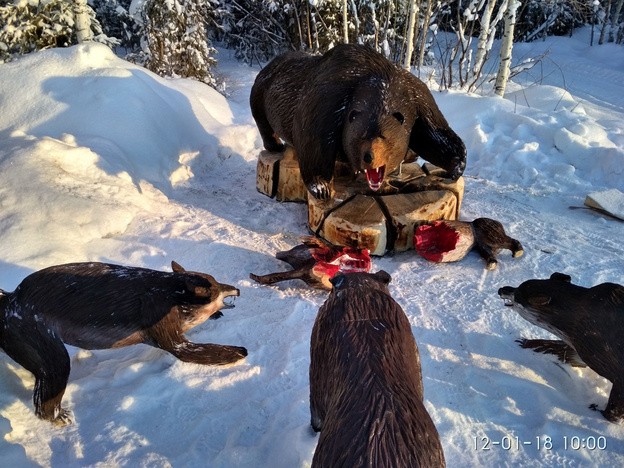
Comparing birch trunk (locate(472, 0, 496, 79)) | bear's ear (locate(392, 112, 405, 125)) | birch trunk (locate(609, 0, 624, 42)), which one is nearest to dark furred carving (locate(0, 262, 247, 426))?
bear's ear (locate(392, 112, 405, 125))

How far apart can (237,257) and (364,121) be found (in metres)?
1.35

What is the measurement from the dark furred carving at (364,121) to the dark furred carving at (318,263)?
51 cm

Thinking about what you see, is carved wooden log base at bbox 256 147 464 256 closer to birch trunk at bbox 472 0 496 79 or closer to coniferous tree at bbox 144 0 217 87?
birch trunk at bbox 472 0 496 79

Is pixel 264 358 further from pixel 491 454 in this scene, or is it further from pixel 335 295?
pixel 491 454

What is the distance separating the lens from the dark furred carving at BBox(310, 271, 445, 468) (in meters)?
1.30

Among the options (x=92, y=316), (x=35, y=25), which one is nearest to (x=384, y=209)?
(x=92, y=316)

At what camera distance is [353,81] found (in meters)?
3.31

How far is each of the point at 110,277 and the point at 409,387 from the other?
1.57 meters

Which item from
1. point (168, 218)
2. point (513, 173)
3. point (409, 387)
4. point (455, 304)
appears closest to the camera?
point (409, 387)

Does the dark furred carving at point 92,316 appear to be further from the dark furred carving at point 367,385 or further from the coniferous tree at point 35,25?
the coniferous tree at point 35,25

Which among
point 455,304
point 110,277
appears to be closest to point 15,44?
point 110,277

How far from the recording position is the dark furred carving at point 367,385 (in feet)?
4.27

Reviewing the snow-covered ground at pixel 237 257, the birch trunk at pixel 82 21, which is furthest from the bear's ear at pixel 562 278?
the birch trunk at pixel 82 21
